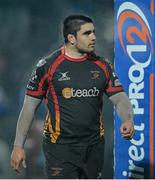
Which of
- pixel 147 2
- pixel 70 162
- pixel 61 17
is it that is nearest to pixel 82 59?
pixel 70 162

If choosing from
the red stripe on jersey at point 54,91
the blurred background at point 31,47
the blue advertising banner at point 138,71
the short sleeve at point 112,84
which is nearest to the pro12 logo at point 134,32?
the blue advertising banner at point 138,71

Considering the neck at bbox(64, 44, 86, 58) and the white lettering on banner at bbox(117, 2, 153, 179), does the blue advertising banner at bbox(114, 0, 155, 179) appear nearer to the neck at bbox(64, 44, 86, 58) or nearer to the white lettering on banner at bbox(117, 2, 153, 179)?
the white lettering on banner at bbox(117, 2, 153, 179)

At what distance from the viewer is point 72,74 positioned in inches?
163

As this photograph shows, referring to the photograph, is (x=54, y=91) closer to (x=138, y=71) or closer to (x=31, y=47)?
(x=138, y=71)

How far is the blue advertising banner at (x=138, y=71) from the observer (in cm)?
539

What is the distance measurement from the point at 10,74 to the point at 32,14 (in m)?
0.68

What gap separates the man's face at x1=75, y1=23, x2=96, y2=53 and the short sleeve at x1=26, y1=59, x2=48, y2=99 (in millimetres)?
257

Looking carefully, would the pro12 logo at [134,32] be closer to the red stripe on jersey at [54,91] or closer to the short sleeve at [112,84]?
the short sleeve at [112,84]

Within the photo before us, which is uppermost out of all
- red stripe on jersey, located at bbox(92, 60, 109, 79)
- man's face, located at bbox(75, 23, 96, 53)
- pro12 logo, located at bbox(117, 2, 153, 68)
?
pro12 logo, located at bbox(117, 2, 153, 68)

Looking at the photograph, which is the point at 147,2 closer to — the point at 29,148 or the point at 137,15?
the point at 137,15

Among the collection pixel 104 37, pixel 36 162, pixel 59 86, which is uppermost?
pixel 104 37

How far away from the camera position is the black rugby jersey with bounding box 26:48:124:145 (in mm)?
4125

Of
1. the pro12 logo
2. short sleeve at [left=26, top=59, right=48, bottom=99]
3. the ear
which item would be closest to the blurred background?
the pro12 logo

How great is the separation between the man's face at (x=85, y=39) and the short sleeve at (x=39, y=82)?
26 cm
